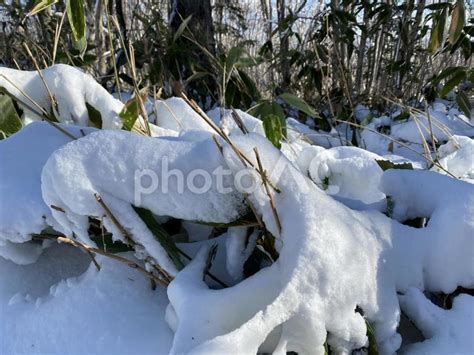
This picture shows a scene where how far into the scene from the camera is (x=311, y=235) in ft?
1.63

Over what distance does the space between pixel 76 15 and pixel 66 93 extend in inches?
18.1

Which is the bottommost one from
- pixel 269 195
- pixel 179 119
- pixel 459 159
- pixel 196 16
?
pixel 459 159

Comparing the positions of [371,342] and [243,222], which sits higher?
[243,222]

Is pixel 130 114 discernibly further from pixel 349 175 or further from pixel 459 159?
pixel 459 159

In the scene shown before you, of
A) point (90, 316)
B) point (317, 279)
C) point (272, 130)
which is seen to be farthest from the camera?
point (272, 130)

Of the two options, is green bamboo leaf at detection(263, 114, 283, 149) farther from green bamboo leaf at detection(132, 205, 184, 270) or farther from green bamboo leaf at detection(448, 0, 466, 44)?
green bamboo leaf at detection(448, 0, 466, 44)

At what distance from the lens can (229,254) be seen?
58 cm

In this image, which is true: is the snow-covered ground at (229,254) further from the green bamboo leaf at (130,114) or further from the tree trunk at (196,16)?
the tree trunk at (196,16)

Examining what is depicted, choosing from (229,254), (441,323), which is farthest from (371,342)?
(229,254)

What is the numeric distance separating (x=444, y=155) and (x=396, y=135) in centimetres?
61

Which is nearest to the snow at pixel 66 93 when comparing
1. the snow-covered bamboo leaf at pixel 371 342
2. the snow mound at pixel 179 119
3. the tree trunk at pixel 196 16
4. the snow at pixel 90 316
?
the snow mound at pixel 179 119

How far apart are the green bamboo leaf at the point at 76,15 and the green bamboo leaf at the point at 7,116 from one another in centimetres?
40

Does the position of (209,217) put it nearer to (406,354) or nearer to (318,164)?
(406,354)

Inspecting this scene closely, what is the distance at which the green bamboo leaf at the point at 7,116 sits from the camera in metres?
0.98
